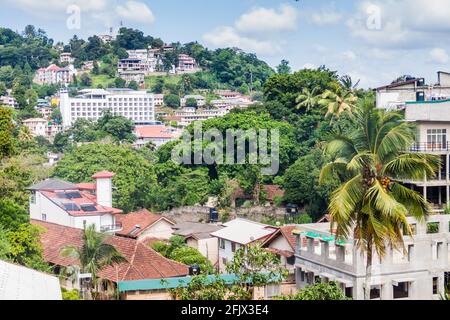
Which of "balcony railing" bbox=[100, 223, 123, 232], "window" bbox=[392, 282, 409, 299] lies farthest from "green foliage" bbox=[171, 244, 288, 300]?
"balcony railing" bbox=[100, 223, 123, 232]

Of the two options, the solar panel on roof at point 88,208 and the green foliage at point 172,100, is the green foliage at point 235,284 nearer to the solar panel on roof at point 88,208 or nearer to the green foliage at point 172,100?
the solar panel on roof at point 88,208

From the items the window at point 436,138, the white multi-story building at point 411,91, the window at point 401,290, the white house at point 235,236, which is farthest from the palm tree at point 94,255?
the white multi-story building at point 411,91

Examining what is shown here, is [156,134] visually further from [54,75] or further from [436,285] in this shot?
[436,285]

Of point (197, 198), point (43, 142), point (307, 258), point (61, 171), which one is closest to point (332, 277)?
point (307, 258)

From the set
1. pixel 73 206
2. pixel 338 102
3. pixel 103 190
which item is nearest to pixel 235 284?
pixel 73 206

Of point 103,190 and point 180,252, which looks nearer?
point 180,252

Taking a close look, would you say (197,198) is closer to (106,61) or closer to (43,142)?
(43,142)
